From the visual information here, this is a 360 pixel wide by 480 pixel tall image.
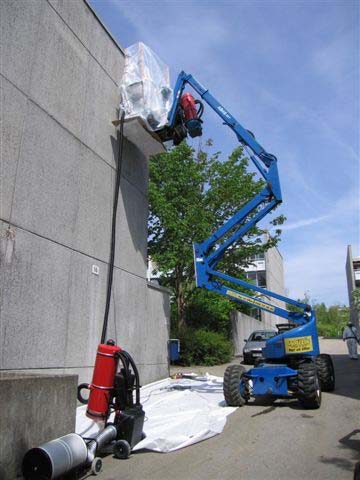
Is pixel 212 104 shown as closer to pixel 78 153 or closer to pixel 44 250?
pixel 78 153

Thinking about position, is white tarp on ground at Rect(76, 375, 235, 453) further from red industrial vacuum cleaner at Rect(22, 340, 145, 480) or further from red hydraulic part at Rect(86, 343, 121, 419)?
red hydraulic part at Rect(86, 343, 121, 419)

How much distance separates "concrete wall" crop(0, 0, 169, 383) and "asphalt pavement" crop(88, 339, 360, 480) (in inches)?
102

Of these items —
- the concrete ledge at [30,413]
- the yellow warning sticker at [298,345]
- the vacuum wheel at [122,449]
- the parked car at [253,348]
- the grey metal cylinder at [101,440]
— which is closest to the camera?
the concrete ledge at [30,413]

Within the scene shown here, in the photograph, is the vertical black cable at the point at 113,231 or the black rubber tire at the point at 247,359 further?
the black rubber tire at the point at 247,359

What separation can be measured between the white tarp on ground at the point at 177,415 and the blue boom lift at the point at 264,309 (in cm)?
83

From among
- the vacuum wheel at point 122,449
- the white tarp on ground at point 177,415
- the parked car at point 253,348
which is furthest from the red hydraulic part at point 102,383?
the parked car at point 253,348

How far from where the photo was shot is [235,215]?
10812 millimetres

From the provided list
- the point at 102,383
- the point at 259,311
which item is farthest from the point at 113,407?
the point at 259,311

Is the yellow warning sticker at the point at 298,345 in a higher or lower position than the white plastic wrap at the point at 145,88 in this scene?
lower

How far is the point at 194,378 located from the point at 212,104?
7925 millimetres

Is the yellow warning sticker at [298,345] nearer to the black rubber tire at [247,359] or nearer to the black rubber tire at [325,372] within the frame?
the black rubber tire at [325,372]

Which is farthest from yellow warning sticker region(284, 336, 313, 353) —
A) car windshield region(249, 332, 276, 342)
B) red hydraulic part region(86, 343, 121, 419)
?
car windshield region(249, 332, 276, 342)

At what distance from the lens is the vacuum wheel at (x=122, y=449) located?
502 centimetres

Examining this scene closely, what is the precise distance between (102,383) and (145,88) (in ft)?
23.4
